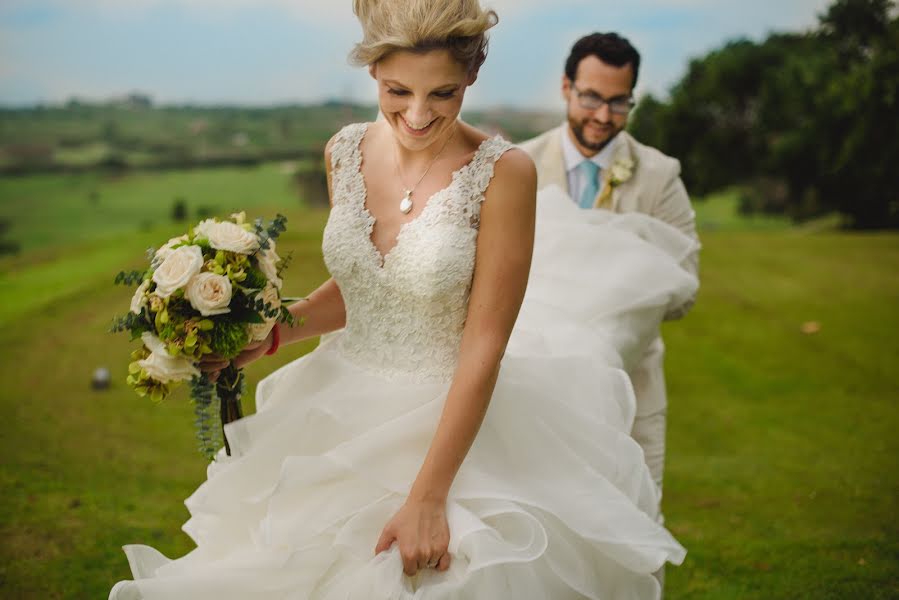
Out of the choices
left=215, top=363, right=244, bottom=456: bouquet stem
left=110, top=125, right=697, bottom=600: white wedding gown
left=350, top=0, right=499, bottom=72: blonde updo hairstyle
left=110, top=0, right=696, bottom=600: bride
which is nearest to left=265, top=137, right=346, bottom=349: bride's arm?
left=110, top=0, right=696, bottom=600: bride

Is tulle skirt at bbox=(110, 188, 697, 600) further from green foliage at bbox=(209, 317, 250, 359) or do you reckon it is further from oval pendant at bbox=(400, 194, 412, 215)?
oval pendant at bbox=(400, 194, 412, 215)

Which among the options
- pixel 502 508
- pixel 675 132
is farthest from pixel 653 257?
pixel 675 132

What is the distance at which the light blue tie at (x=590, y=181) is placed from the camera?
4535mm

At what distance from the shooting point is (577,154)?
456cm

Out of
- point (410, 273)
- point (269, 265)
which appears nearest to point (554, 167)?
point (410, 273)

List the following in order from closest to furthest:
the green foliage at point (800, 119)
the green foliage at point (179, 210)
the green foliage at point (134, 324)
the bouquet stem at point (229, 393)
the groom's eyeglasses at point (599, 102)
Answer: the green foliage at point (134, 324) → the bouquet stem at point (229, 393) → the groom's eyeglasses at point (599, 102) → the green foliage at point (800, 119) → the green foliage at point (179, 210)

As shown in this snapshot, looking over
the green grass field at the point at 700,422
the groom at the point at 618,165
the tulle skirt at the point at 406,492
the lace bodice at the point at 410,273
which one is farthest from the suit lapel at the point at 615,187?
the green grass field at the point at 700,422

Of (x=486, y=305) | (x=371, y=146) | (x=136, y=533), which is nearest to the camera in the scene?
(x=486, y=305)

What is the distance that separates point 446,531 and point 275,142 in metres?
15.6

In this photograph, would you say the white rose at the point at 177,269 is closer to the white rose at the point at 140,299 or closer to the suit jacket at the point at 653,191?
the white rose at the point at 140,299

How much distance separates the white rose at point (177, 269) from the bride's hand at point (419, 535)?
864mm

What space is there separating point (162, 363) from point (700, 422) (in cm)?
636

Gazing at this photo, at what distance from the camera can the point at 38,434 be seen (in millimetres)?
6387

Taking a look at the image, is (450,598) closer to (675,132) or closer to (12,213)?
(12,213)
